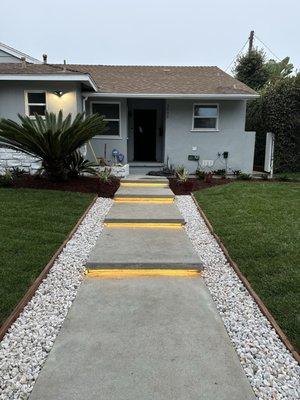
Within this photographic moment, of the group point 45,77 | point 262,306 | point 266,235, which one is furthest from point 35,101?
point 262,306

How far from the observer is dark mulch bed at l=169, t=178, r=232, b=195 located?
9.59 m

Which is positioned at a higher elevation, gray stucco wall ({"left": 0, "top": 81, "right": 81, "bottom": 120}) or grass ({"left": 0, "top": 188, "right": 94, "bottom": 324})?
gray stucco wall ({"left": 0, "top": 81, "right": 81, "bottom": 120})

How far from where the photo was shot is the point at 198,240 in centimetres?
572

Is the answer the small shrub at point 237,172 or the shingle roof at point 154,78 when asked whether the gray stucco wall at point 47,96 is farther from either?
the small shrub at point 237,172

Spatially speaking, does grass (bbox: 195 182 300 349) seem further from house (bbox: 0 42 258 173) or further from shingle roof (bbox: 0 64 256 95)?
shingle roof (bbox: 0 64 256 95)

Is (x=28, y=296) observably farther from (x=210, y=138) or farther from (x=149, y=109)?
(x=149, y=109)

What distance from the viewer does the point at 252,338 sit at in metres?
3.03

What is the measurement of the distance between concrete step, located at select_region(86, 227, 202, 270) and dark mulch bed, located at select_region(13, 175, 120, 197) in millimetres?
3161

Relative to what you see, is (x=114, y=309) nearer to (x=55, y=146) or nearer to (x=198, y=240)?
(x=198, y=240)

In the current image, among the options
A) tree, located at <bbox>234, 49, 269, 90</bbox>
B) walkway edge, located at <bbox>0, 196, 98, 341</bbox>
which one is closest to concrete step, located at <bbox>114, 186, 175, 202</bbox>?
walkway edge, located at <bbox>0, 196, 98, 341</bbox>

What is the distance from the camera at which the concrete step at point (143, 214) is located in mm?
6352

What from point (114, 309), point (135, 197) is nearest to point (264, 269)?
point (114, 309)

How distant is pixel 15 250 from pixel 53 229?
1.13 metres

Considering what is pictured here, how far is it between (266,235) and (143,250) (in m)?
2.05
